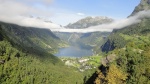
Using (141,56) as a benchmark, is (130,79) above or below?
below

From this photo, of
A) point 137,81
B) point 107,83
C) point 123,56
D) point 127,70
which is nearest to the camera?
point 107,83

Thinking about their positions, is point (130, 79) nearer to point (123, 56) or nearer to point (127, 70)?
point (127, 70)

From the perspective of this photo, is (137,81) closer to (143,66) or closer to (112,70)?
(143,66)

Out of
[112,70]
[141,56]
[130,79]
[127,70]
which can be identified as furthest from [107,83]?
[141,56]

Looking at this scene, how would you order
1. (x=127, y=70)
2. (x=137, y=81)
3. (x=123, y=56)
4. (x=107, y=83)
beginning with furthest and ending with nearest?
(x=123, y=56)
(x=127, y=70)
(x=137, y=81)
(x=107, y=83)

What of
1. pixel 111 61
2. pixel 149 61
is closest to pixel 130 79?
pixel 149 61

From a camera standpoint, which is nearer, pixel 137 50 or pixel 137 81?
pixel 137 81

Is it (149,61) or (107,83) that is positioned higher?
(149,61)

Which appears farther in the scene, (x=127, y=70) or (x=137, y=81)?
(x=127, y=70)

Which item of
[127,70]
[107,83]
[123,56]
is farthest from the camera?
[123,56]
